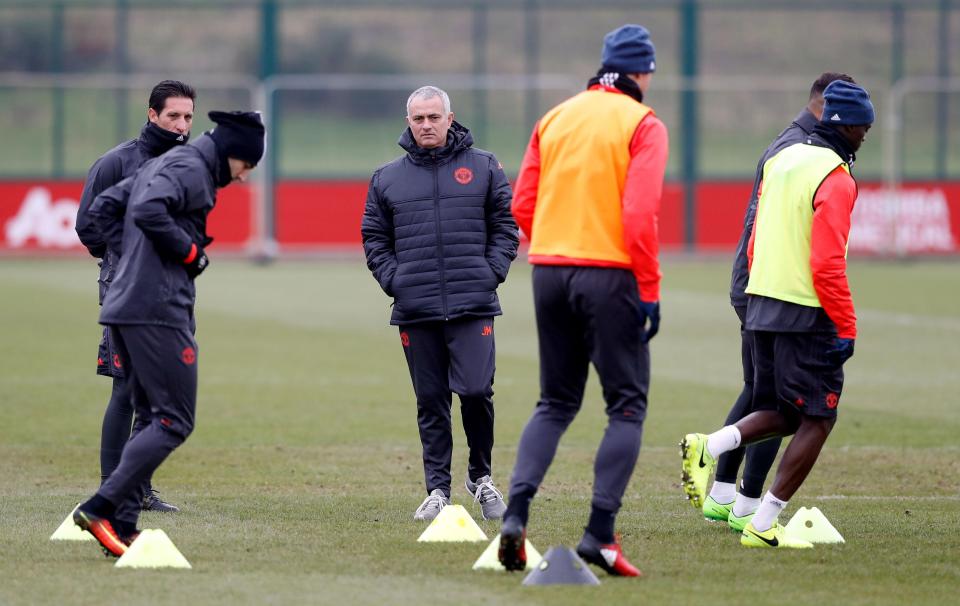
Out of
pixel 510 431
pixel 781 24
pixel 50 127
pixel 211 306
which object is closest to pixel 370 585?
pixel 510 431

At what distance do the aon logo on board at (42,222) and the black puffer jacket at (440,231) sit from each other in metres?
23.0

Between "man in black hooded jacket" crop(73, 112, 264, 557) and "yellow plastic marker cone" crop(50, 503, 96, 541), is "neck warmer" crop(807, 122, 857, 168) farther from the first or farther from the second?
"yellow plastic marker cone" crop(50, 503, 96, 541)

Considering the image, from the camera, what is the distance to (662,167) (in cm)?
657

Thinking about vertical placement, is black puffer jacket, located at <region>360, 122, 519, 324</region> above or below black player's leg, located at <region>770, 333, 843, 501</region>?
above

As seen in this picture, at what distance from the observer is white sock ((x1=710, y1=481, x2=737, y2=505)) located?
8.21 m

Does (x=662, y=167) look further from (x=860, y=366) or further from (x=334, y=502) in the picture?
(x=860, y=366)

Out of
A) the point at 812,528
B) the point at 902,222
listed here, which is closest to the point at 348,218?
the point at 902,222

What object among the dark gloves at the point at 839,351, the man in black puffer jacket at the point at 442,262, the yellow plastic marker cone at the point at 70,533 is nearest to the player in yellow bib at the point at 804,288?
the dark gloves at the point at 839,351

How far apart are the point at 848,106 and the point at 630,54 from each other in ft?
4.08

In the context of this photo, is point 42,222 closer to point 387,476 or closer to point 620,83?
point 387,476

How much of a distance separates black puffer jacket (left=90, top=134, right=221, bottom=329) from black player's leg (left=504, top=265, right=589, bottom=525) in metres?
1.48

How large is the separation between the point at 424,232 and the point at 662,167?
205 centimetres

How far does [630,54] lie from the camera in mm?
6781

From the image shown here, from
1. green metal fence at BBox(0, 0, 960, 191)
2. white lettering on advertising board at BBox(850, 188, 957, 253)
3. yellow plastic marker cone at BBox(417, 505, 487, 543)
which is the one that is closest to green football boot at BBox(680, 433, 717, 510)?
yellow plastic marker cone at BBox(417, 505, 487, 543)
